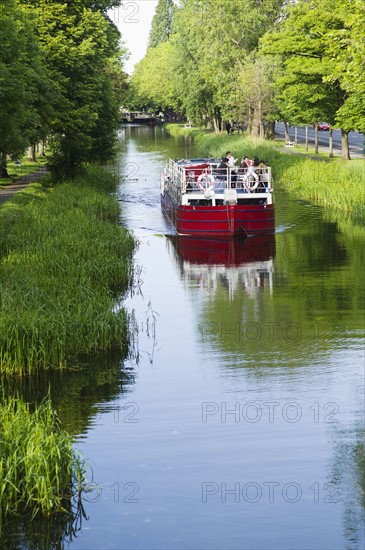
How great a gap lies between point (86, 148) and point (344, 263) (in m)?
23.3

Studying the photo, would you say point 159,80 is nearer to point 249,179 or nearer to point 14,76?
point 249,179

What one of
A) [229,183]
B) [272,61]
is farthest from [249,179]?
[272,61]

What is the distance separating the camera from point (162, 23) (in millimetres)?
188625

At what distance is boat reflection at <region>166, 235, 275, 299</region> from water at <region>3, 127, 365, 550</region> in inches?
6.9

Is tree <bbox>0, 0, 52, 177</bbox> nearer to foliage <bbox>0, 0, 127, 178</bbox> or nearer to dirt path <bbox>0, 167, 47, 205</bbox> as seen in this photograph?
foliage <bbox>0, 0, 127, 178</bbox>

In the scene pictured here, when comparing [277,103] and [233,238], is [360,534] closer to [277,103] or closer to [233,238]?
[233,238]

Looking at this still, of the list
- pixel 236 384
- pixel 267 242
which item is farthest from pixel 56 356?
pixel 267 242

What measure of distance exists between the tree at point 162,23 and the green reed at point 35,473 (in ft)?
566

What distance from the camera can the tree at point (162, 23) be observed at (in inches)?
7121

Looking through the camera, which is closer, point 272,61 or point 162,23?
point 272,61

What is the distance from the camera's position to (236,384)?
17.2 m

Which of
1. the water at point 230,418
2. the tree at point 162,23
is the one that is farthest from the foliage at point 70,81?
the tree at point 162,23

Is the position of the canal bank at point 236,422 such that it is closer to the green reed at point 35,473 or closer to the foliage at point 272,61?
the green reed at point 35,473

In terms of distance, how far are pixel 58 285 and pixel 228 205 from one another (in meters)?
15.1
